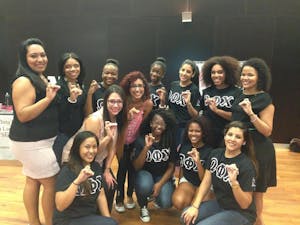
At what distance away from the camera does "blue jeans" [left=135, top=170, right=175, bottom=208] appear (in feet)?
9.12

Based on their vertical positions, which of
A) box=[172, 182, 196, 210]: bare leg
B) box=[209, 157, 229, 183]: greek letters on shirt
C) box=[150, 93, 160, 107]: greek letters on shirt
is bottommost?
box=[172, 182, 196, 210]: bare leg

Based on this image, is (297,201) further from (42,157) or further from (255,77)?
(42,157)

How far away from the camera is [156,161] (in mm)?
2863

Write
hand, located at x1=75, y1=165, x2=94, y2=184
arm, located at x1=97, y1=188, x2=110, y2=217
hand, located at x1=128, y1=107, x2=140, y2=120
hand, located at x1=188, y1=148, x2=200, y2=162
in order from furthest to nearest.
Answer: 1. hand, located at x1=128, y1=107, x2=140, y2=120
2. hand, located at x1=188, y1=148, x2=200, y2=162
3. arm, located at x1=97, y1=188, x2=110, y2=217
4. hand, located at x1=75, y1=165, x2=94, y2=184

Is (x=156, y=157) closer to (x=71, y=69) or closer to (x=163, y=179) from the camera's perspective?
(x=163, y=179)

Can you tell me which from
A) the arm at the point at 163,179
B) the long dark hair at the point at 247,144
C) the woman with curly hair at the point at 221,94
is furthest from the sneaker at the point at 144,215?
the long dark hair at the point at 247,144

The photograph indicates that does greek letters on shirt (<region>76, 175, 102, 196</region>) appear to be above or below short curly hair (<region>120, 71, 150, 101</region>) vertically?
below

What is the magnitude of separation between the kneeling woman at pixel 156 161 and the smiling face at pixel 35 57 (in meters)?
1.04

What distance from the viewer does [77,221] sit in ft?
7.11

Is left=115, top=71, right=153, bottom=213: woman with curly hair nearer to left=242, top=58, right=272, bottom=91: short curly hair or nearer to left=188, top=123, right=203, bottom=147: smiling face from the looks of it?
left=188, top=123, right=203, bottom=147: smiling face

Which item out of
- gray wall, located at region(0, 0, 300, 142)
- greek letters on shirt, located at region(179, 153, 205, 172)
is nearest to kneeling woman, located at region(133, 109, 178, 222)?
greek letters on shirt, located at region(179, 153, 205, 172)

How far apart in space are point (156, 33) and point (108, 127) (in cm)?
296

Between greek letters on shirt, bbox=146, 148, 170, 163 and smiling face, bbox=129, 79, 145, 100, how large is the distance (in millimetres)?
488

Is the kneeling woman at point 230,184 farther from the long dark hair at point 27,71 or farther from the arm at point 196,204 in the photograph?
the long dark hair at point 27,71
